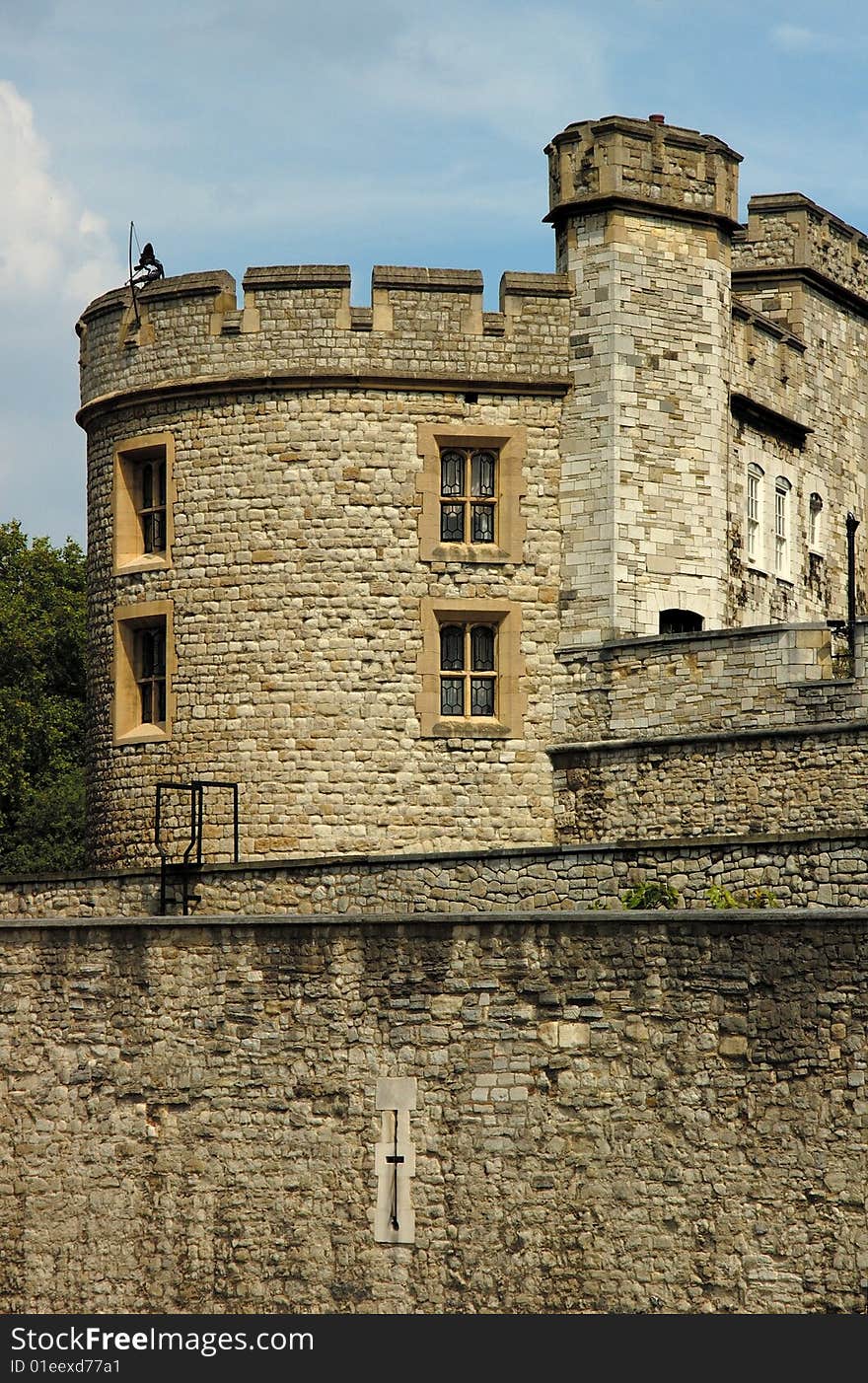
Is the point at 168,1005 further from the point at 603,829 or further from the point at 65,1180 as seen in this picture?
the point at 603,829

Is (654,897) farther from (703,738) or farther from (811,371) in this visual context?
(811,371)

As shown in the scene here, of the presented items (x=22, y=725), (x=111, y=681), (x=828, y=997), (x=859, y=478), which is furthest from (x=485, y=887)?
(x=22, y=725)

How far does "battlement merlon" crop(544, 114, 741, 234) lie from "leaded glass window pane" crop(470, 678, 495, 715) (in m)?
5.49

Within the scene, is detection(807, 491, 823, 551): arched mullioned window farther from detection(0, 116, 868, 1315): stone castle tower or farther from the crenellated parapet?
the crenellated parapet

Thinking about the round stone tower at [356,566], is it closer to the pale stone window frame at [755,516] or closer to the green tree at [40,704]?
the pale stone window frame at [755,516]

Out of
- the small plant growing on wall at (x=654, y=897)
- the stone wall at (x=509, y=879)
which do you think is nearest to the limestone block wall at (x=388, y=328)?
the stone wall at (x=509, y=879)

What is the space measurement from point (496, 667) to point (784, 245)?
764 centimetres

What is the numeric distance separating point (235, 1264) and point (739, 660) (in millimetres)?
8281

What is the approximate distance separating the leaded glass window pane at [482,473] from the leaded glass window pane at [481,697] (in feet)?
6.96

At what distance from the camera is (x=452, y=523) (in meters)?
26.9

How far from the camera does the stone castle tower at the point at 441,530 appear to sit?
86.2ft

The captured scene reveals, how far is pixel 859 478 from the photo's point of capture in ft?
102

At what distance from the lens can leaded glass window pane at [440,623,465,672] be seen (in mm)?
26688

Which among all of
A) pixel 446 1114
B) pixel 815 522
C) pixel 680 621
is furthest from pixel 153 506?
pixel 446 1114
